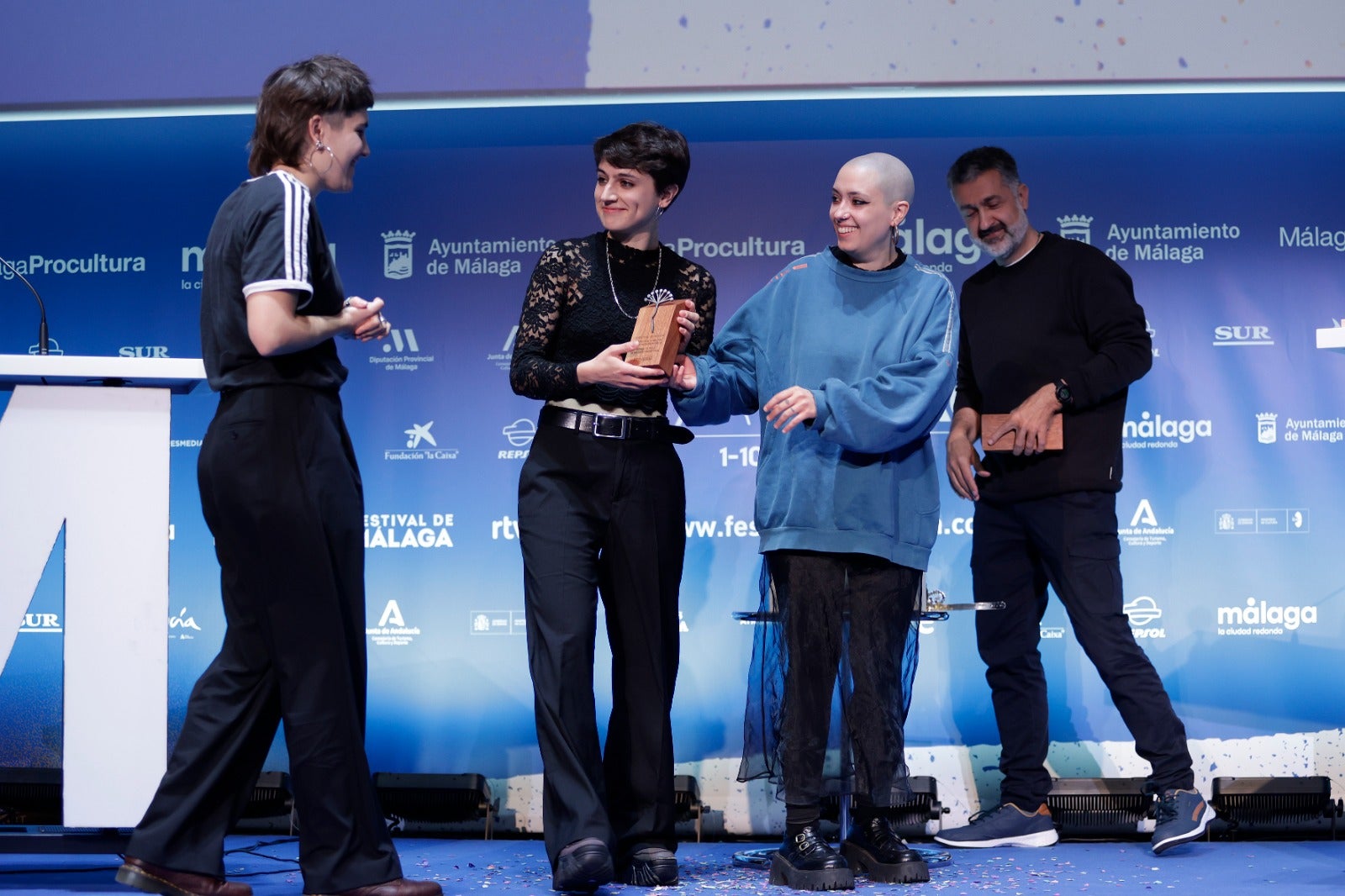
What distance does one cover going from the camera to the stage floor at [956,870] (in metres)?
2.92

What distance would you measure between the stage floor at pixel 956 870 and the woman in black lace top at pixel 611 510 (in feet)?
0.89

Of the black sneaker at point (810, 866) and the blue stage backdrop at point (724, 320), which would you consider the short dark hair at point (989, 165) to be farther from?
the black sneaker at point (810, 866)

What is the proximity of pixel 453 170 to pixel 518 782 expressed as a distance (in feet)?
6.96

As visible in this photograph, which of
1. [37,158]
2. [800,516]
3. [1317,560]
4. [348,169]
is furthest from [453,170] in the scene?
[1317,560]

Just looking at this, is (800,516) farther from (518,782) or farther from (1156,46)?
(1156,46)

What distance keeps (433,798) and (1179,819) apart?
210 centimetres

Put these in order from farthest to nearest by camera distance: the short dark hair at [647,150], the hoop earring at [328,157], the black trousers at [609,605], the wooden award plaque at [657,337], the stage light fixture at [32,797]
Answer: the stage light fixture at [32,797] → the short dark hair at [647,150] → the black trousers at [609,605] → the wooden award plaque at [657,337] → the hoop earring at [328,157]

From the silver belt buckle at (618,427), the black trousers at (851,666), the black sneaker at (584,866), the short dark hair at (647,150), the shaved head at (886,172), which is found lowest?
the black sneaker at (584,866)

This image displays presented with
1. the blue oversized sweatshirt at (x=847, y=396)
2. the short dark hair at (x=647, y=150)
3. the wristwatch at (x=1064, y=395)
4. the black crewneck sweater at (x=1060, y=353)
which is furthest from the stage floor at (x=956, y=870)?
the short dark hair at (x=647, y=150)

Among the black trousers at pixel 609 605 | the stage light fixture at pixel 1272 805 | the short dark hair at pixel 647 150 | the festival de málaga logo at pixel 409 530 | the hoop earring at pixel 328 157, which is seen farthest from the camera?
the festival de málaga logo at pixel 409 530

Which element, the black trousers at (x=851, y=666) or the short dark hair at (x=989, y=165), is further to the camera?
the short dark hair at (x=989, y=165)

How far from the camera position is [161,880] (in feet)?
8.54

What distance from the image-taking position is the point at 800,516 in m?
3.06

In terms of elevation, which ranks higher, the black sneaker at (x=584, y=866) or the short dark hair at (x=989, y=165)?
the short dark hair at (x=989, y=165)
